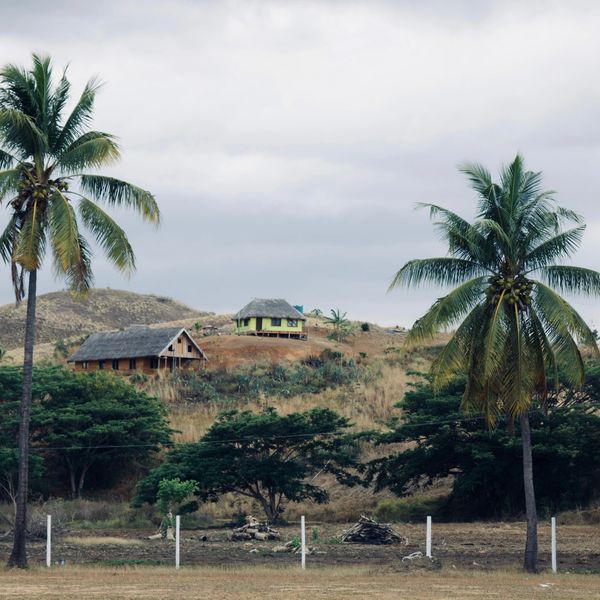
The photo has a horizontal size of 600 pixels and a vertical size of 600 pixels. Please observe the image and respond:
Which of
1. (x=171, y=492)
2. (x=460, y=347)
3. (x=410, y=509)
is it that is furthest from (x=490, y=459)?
(x=460, y=347)

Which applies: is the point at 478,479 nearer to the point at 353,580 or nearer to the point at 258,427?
the point at 258,427

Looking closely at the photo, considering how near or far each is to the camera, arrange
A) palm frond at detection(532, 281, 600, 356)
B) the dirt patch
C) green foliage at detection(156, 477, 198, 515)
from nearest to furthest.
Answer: palm frond at detection(532, 281, 600, 356) → the dirt patch → green foliage at detection(156, 477, 198, 515)

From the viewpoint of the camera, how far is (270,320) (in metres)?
101

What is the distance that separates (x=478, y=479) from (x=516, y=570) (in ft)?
59.5

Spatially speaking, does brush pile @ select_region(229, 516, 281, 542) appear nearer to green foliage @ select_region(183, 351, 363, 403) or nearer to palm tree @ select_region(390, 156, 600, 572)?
palm tree @ select_region(390, 156, 600, 572)

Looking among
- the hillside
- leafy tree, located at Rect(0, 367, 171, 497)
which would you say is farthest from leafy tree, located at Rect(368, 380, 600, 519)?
the hillside

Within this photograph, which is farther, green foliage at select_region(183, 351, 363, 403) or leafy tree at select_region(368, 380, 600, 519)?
green foliage at select_region(183, 351, 363, 403)

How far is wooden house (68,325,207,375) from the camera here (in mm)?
85562

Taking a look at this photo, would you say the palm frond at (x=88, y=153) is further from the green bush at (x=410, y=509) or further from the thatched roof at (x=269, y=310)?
the thatched roof at (x=269, y=310)

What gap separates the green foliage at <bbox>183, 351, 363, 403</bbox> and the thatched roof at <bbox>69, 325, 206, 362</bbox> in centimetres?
469

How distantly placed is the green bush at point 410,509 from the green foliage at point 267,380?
25.4 metres

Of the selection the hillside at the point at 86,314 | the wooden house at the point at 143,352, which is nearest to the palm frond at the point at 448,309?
the wooden house at the point at 143,352

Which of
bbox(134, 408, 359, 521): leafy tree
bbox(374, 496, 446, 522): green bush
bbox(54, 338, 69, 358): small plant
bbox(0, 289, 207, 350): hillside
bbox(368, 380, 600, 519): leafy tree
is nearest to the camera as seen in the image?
bbox(368, 380, 600, 519): leafy tree

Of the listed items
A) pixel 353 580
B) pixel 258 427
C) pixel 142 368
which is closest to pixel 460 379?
pixel 258 427
